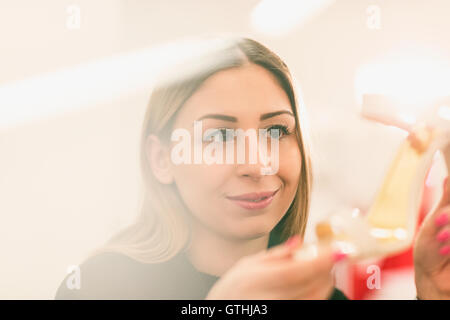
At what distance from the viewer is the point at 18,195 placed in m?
1.79

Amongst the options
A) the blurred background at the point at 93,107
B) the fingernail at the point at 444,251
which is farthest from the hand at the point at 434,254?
the blurred background at the point at 93,107

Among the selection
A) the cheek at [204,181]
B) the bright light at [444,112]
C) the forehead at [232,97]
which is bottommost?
the cheek at [204,181]

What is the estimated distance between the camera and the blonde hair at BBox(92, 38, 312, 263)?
1.76 meters

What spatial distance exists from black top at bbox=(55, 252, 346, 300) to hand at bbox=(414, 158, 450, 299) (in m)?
0.81

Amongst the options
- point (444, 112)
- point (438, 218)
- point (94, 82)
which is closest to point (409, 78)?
point (444, 112)

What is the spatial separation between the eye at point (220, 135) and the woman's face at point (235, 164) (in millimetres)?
15

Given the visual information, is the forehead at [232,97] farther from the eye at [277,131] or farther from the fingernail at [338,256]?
the fingernail at [338,256]

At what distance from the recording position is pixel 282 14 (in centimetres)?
183

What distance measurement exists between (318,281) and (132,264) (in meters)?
0.70

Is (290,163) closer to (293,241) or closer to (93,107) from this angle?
(293,241)

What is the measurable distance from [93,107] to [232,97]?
0.53 m

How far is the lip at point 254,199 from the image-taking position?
69.4 inches

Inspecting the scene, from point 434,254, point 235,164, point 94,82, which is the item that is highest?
point 94,82
